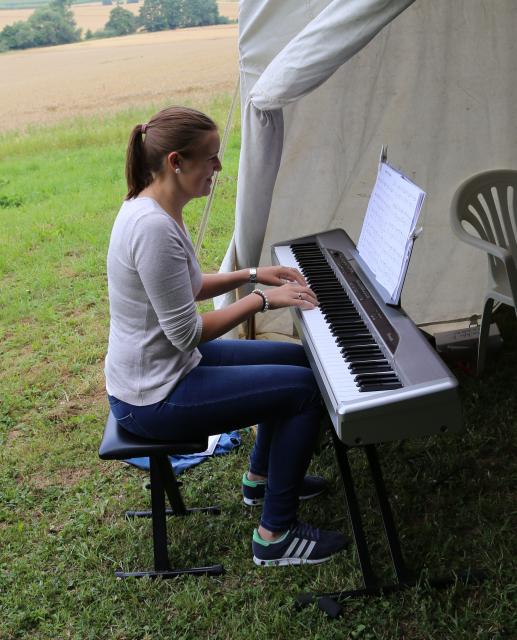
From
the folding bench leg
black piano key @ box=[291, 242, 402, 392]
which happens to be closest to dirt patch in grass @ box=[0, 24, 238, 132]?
black piano key @ box=[291, 242, 402, 392]

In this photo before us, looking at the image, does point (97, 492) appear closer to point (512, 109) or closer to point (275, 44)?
point (275, 44)

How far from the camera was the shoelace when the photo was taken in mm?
2854

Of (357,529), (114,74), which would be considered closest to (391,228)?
(357,529)

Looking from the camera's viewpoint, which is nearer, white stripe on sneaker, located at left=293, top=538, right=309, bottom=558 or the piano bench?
the piano bench

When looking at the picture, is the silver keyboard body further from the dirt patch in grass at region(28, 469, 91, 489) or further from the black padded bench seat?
the dirt patch in grass at region(28, 469, 91, 489)

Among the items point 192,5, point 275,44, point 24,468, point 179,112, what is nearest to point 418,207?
point 179,112

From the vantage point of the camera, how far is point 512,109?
13.8 feet

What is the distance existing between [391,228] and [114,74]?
14715mm

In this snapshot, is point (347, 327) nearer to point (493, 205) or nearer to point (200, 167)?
point (200, 167)

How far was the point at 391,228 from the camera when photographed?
2.71 meters

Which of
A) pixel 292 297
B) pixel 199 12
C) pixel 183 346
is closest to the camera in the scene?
pixel 183 346

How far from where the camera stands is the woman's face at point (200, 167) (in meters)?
2.55

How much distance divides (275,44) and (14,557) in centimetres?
224

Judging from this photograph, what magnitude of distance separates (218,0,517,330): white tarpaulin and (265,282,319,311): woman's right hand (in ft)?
2.26
